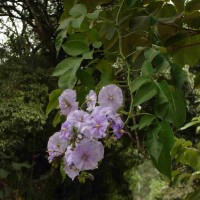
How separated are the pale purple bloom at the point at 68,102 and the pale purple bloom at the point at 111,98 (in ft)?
0.13

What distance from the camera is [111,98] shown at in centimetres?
62

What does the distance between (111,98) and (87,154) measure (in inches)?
3.7

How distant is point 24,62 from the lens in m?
5.93

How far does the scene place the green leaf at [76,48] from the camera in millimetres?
701

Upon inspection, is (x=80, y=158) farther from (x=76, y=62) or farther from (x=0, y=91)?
(x=0, y=91)

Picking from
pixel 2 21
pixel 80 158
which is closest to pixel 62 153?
pixel 80 158

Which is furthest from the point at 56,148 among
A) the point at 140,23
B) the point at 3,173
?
the point at 3,173

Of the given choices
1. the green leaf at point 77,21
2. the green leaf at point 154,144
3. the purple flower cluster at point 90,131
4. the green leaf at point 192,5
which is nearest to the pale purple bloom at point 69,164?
the purple flower cluster at point 90,131

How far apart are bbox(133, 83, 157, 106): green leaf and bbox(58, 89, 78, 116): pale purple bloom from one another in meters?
0.11

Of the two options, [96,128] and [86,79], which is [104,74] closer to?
[86,79]

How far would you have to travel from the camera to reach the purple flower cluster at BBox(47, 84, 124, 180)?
22.6 inches

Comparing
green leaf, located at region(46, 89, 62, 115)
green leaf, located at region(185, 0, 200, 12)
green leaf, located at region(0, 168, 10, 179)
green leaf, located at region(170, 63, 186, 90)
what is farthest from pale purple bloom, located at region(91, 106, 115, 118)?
green leaf, located at region(0, 168, 10, 179)

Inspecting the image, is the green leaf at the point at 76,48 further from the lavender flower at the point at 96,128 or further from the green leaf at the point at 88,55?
the lavender flower at the point at 96,128

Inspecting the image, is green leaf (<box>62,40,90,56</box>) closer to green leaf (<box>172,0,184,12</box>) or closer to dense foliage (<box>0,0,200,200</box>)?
dense foliage (<box>0,0,200,200</box>)
